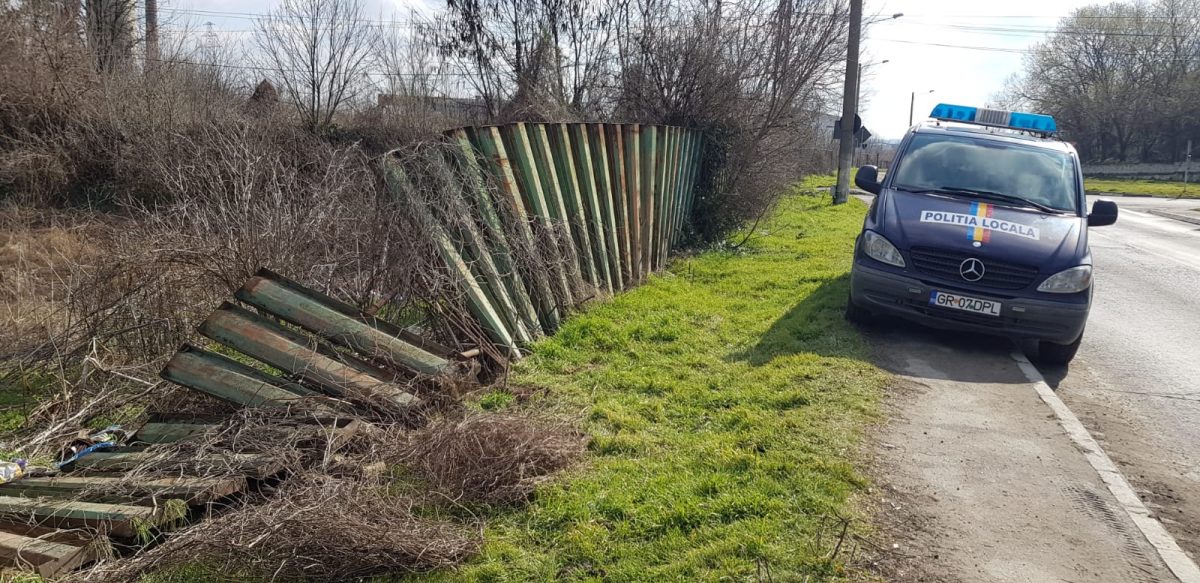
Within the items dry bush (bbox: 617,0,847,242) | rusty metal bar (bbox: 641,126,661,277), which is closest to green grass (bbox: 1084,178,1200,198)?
dry bush (bbox: 617,0,847,242)

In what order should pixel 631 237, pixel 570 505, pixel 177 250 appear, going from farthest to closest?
pixel 631 237, pixel 177 250, pixel 570 505

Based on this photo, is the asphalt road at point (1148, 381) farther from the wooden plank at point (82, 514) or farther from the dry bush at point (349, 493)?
the wooden plank at point (82, 514)

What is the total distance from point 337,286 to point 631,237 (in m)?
4.17

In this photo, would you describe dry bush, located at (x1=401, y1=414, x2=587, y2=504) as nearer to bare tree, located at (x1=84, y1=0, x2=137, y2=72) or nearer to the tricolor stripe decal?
the tricolor stripe decal

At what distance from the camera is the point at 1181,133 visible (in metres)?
49.7

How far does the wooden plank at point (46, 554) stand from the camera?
3.20m

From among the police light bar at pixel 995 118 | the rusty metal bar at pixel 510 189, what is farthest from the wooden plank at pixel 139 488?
the police light bar at pixel 995 118

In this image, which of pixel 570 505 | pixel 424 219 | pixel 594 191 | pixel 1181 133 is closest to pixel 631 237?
pixel 594 191

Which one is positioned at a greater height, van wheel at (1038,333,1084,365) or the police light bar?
the police light bar

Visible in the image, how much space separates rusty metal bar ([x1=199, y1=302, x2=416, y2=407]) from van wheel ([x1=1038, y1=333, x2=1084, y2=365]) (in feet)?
17.8

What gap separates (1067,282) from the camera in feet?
20.8

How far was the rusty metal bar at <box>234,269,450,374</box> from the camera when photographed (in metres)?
4.82

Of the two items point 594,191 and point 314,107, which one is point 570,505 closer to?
point 594,191

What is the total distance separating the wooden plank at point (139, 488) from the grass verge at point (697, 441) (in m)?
1.24
